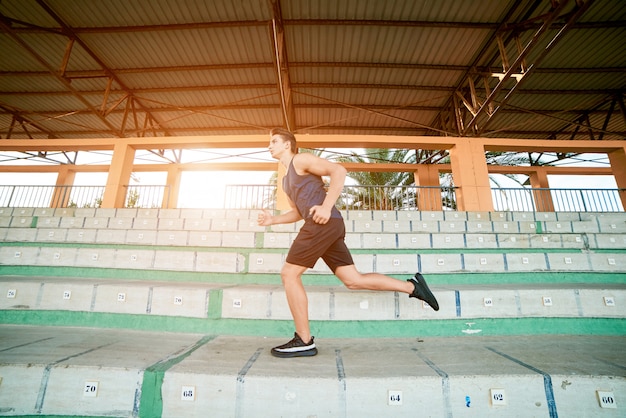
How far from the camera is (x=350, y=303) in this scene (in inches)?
84.6

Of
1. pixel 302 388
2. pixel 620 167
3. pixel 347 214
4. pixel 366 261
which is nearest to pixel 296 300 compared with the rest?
pixel 302 388

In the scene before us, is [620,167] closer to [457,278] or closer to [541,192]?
[541,192]

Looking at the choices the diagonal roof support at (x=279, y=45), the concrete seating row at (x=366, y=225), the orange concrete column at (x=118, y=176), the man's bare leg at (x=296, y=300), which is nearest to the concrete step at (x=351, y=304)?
the man's bare leg at (x=296, y=300)

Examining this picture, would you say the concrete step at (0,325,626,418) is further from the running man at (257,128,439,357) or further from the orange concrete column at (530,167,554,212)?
the orange concrete column at (530,167,554,212)

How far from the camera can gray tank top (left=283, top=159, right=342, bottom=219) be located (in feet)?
6.14

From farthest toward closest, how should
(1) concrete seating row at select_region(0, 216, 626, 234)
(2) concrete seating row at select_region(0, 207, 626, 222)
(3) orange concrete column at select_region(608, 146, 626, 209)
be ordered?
(3) orange concrete column at select_region(608, 146, 626, 209) → (2) concrete seating row at select_region(0, 207, 626, 222) → (1) concrete seating row at select_region(0, 216, 626, 234)

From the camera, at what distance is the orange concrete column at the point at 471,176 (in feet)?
26.8

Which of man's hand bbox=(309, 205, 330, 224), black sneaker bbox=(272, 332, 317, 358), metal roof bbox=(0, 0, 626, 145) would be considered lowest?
black sneaker bbox=(272, 332, 317, 358)

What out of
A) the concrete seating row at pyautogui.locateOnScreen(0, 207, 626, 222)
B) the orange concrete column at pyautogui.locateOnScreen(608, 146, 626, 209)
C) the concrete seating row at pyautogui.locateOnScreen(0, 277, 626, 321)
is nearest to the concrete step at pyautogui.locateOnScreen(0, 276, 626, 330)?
the concrete seating row at pyautogui.locateOnScreen(0, 277, 626, 321)

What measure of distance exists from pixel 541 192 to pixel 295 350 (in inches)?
590

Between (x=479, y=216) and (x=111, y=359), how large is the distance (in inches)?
332

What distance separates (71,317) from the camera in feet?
7.40

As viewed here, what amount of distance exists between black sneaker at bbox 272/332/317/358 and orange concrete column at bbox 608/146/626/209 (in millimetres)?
13315

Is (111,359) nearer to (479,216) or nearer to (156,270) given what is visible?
(156,270)
